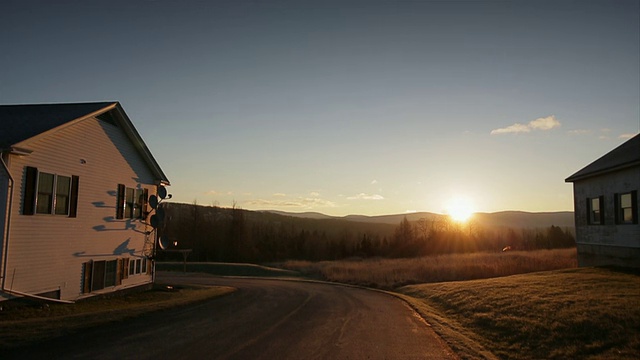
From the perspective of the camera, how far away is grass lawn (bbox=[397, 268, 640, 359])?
10.4m

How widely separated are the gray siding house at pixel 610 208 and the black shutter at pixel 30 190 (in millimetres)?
24712

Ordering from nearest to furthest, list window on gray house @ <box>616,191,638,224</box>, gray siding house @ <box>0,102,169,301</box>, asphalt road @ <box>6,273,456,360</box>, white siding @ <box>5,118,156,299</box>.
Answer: asphalt road @ <box>6,273,456,360</box>
gray siding house @ <box>0,102,169,301</box>
white siding @ <box>5,118,156,299</box>
window on gray house @ <box>616,191,638,224</box>

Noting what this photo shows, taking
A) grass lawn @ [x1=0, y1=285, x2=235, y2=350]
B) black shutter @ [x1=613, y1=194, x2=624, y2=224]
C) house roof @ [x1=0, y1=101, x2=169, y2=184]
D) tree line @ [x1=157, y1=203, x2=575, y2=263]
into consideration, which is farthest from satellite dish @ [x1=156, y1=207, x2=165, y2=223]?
tree line @ [x1=157, y1=203, x2=575, y2=263]

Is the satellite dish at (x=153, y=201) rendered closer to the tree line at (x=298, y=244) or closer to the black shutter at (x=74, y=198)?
the black shutter at (x=74, y=198)

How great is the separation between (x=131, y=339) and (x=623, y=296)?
45.9 ft

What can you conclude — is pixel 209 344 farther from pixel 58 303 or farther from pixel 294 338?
pixel 58 303

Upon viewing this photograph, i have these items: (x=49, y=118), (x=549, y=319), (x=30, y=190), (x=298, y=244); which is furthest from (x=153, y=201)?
(x=298, y=244)

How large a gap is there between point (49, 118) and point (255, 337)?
1250cm

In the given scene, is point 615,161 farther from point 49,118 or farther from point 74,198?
point 49,118

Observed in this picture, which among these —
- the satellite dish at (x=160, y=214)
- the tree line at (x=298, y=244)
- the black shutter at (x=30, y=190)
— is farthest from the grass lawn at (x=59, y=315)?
the tree line at (x=298, y=244)

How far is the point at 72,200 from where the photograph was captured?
1797cm

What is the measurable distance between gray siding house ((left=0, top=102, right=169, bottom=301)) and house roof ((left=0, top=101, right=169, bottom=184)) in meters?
0.04

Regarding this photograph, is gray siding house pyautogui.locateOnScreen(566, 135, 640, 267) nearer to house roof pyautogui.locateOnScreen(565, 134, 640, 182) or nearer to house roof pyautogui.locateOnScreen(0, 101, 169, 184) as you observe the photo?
house roof pyautogui.locateOnScreen(565, 134, 640, 182)

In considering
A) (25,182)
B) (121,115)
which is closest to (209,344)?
(25,182)
